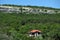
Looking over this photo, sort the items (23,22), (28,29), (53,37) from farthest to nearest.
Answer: (23,22) < (28,29) < (53,37)

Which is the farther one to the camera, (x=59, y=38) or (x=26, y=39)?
(x=59, y=38)

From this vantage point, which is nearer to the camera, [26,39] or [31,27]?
[26,39]

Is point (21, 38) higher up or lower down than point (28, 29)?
higher up

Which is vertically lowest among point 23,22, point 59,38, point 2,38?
point 23,22

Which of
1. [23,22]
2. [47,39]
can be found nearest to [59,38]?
[47,39]

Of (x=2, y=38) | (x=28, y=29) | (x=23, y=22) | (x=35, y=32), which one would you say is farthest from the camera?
(x=23, y=22)

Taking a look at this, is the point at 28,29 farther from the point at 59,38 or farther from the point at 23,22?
the point at 59,38

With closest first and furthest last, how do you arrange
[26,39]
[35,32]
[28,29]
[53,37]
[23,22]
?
[26,39]
[53,37]
[35,32]
[28,29]
[23,22]

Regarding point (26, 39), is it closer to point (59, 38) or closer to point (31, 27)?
point (59, 38)

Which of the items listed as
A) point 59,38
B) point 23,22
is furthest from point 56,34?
point 23,22
